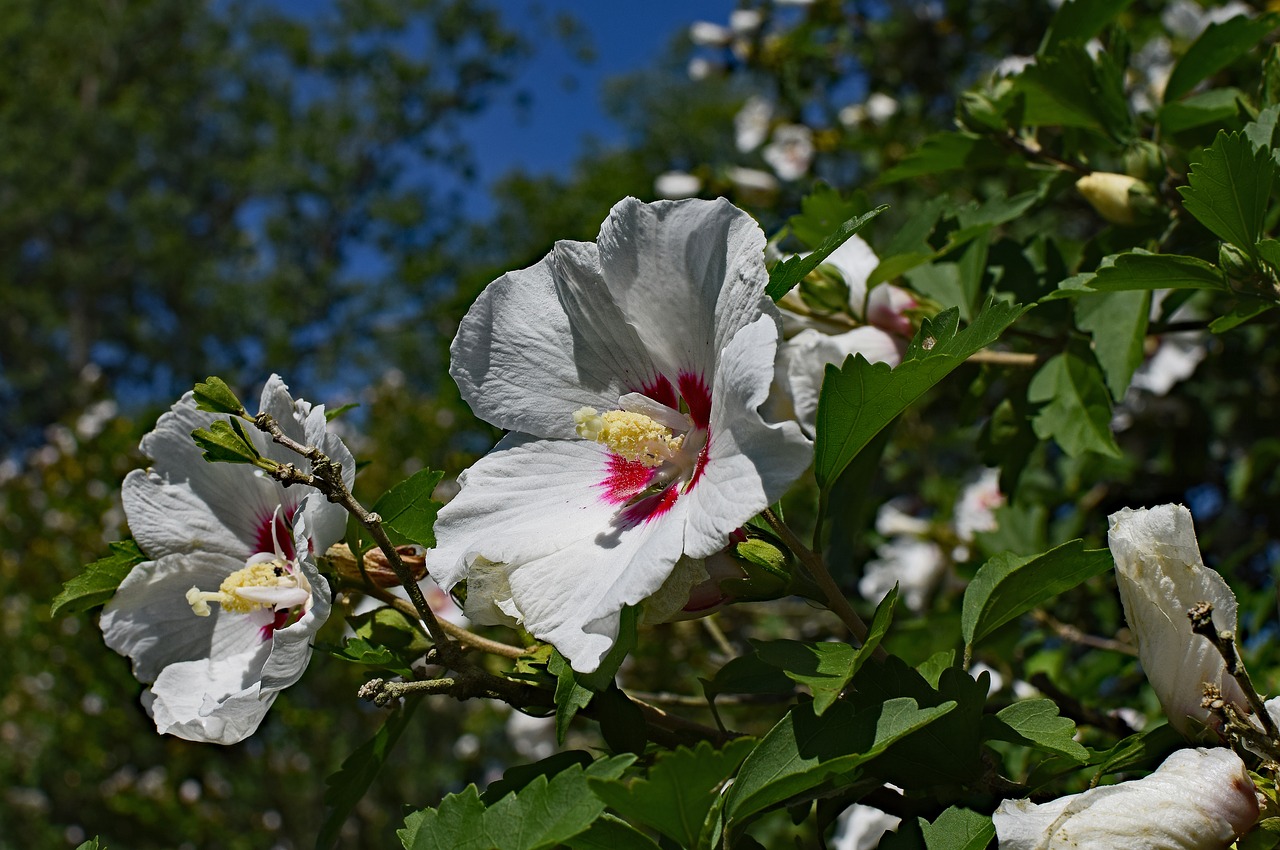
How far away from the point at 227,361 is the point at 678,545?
19.5 meters

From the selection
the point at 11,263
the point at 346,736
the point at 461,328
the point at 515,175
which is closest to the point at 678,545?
the point at 461,328

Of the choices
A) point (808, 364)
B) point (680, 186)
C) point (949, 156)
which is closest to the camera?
point (808, 364)

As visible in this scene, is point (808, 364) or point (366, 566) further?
point (808, 364)

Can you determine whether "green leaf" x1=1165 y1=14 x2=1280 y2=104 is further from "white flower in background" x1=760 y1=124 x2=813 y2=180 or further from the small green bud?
"white flower in background" x1=760 y1=124 x2=813 y2=180

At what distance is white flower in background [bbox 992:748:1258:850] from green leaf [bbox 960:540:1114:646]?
19cm

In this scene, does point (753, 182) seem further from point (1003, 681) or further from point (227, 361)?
point (227, 361)

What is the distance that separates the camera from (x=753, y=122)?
508cm

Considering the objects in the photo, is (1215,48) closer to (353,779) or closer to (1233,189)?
(1233,189)

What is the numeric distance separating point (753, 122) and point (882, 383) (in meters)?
4.41

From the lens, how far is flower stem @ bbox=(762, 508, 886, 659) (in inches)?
39.0

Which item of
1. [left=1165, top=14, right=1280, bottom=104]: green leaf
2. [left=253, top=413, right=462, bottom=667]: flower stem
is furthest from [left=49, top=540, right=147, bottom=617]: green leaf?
[left=1165, top=14, right=1280, bottom=104]: green leaf

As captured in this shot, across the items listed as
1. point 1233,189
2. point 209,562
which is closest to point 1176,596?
point 1233,189

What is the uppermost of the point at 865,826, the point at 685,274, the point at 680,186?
the point at 685,274

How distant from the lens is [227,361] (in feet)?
61.8
